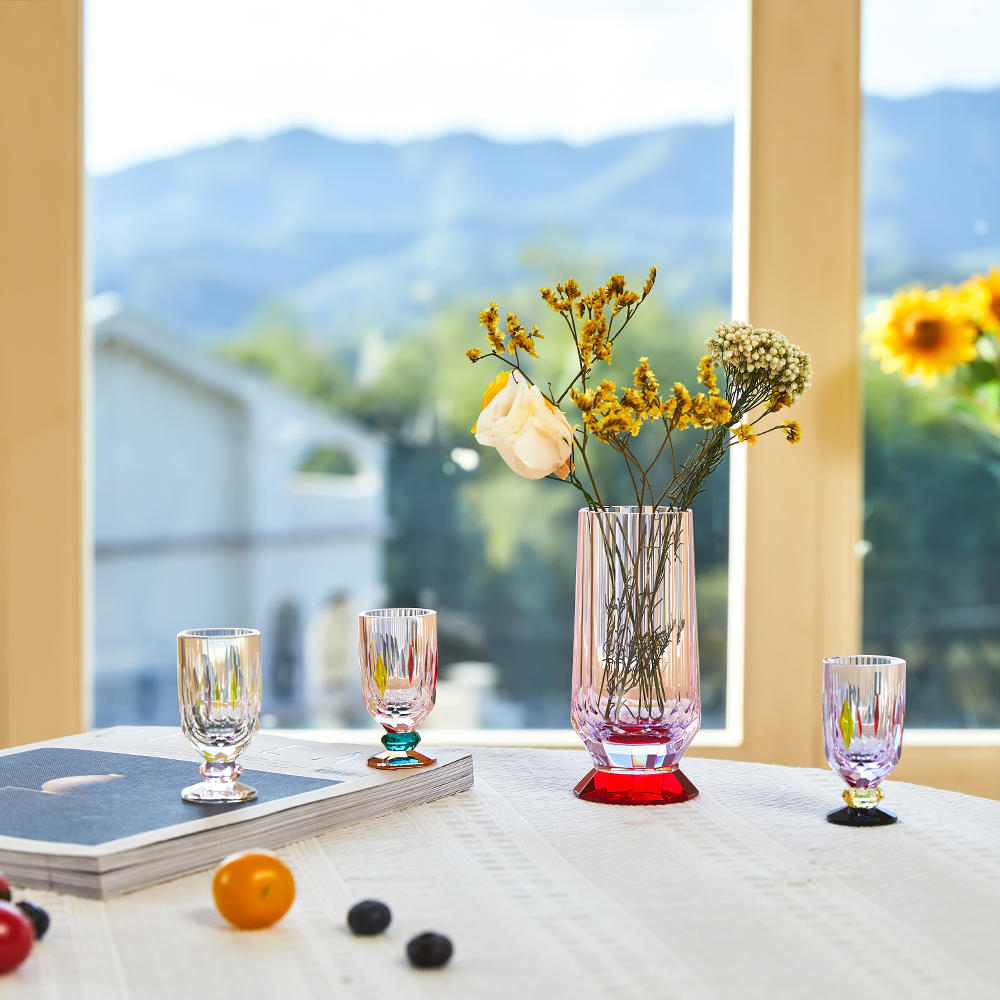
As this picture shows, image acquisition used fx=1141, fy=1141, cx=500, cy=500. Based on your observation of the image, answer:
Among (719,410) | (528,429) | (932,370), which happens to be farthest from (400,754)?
(932,370)

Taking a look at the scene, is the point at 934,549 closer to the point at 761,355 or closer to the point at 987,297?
the point at 987,297

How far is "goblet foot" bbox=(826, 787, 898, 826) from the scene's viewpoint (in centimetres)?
107

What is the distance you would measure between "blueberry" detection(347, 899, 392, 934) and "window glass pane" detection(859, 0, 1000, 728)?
1.58 metres

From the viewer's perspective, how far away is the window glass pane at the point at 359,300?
85.5 inches

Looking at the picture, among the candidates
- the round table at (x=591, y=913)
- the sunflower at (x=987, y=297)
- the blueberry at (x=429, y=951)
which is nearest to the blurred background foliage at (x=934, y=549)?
the sunflower at (x=987, y=297)

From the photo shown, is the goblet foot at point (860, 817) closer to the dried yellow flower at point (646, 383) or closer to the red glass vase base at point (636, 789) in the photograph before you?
the red glass vase base at point (636, 789)

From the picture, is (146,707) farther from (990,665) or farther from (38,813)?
(990,665)

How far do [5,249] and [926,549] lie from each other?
1.81 m

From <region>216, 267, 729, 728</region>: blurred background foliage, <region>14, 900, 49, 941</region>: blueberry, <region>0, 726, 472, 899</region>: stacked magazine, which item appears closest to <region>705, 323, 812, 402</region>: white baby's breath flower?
<region>0, 726, 472, 899</region>: stacked magazine

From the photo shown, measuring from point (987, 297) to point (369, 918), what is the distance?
1782mm

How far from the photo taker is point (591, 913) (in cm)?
83

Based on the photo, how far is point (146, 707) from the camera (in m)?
2.23

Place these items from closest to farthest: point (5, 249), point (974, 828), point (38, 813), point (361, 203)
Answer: point (38, 813)
point (974, 828)
point (5, 249)
point (361, 203)

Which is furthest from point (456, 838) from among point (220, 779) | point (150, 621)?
point (150, 621)
